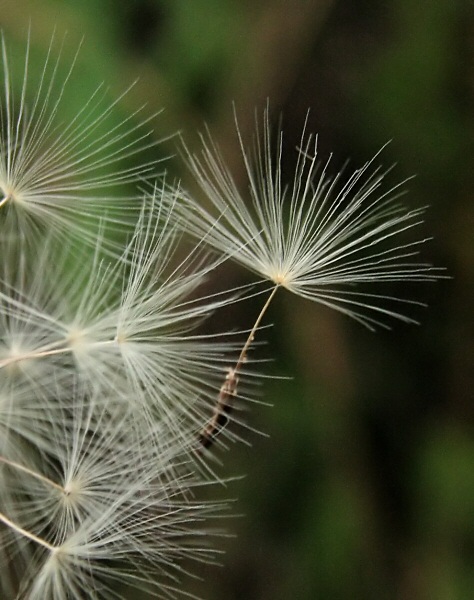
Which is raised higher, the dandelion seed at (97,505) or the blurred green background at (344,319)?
the blurred green background at (344,319)

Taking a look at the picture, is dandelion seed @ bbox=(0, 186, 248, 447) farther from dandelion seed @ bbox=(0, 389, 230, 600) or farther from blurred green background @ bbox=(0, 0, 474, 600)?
blurred green background @ bbox=(0, 0, 474, 600)

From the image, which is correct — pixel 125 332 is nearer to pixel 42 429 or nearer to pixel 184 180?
pixel 42 429

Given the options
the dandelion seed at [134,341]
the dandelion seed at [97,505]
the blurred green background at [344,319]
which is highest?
the blurred green background at [344,319]

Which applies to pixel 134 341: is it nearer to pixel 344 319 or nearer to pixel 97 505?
pixel 97 505

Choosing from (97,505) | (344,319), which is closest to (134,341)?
(97,505)

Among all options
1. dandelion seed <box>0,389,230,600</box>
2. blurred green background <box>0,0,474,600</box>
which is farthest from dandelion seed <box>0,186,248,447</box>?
blurred green background <box>0,0,474,600</box>

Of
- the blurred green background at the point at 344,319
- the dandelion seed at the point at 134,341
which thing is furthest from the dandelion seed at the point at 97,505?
the blurred green background at the point at 344,319

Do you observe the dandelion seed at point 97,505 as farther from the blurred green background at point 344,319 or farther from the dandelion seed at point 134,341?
the blurred green background at point 344,319

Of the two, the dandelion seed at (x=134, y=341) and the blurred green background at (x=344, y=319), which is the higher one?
the blurred green background at (x=344, y=319)

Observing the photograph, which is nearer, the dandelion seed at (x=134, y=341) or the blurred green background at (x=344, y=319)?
the dandelion seed at (x=134, y=341)
